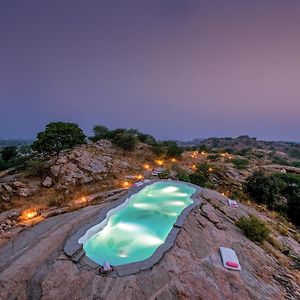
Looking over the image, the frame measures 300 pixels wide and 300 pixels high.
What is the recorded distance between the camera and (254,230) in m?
9.98

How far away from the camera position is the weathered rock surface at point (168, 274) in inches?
231

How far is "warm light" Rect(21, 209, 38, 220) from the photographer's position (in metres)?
12.5

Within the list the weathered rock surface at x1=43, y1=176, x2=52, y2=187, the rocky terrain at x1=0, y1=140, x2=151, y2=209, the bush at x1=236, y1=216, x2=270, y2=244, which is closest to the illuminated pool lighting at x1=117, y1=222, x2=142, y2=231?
the bush at x1=236, y1=216, x2=270, y2=244

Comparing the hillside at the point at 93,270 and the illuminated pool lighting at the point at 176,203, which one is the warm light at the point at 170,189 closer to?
the illuminated pool lighting at the point at 176,203

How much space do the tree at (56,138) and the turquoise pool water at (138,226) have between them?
10.9 m

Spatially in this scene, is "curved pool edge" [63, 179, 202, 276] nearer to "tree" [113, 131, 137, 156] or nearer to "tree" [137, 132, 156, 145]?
"tree" [113, 131, 137, 156]

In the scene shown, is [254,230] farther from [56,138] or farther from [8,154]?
[8,154]

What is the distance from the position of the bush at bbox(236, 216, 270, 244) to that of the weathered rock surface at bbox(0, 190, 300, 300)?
567 mm

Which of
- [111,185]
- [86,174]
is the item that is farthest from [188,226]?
[86,174]

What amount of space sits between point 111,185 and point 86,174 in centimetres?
231

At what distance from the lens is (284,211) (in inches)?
699

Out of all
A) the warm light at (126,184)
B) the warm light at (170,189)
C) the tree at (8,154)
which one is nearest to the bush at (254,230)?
the warm light at (170,189)

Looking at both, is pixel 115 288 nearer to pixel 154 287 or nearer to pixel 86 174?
pixel 154 287

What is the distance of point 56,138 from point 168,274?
18134 mm
